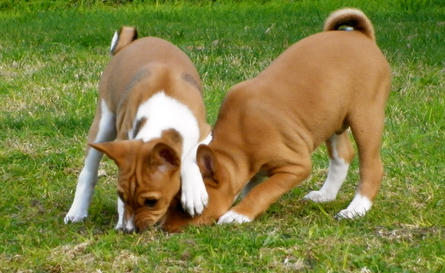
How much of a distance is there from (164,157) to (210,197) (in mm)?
527

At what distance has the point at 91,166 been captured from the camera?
555 centimetres

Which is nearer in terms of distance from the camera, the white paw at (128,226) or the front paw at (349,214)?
the white paw at (128,226)

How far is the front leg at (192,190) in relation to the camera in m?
4.85

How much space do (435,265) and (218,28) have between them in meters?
9.13

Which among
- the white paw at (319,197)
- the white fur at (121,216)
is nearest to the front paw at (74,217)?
the white fur at (121,216)

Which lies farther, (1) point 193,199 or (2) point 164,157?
(1) point 193,199

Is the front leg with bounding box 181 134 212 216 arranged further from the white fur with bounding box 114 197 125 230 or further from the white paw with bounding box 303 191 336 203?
the white paw with bounding box 303 191 336 203

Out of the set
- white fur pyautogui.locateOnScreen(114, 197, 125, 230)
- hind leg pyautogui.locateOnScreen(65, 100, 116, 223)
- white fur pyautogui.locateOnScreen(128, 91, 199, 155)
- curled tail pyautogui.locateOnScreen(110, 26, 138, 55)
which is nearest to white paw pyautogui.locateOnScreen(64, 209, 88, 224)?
hind leg pyautogui.locateOnScreen(65, 100, 116, 223)

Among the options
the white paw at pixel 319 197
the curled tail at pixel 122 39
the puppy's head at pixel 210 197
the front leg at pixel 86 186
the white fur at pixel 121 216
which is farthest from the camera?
the curled tail at pixel 122 39

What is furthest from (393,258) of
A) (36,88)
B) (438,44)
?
(438,44)

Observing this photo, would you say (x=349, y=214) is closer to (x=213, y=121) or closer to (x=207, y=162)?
(x=207, y=162)

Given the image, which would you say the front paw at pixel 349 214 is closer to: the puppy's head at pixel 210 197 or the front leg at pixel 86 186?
the puppy's head at pixel 210 197

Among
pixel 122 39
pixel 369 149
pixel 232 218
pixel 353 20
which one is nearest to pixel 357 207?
pixel 369 149

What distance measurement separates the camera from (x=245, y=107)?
5.42 m
